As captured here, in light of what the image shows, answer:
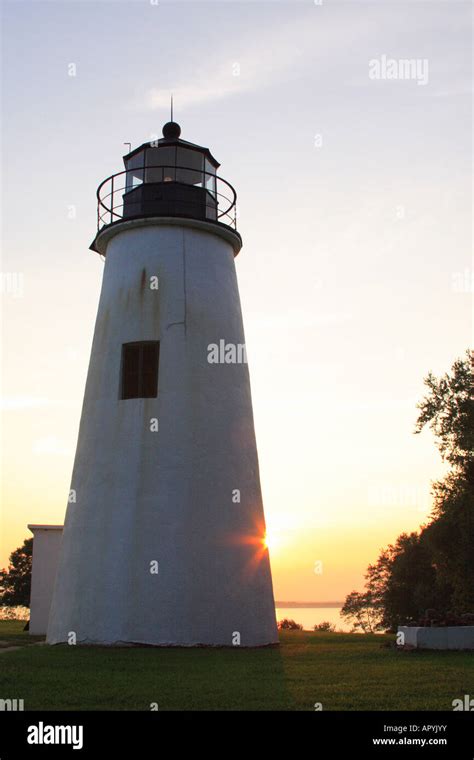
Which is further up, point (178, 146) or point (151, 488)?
point (178, 146)

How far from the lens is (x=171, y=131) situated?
73.5 ft

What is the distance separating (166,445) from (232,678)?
24.4 feet

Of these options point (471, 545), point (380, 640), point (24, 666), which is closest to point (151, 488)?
point (24, 666)

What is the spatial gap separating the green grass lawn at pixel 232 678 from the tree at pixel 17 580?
1066 inches

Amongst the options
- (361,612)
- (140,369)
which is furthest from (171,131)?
(361,612)

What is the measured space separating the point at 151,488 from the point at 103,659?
4581mm

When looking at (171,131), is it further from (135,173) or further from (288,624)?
(288,624)

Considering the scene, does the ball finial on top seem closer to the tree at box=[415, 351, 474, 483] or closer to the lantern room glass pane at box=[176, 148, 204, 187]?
the lantern room glass pane at box=[176, 148, 204, 187]

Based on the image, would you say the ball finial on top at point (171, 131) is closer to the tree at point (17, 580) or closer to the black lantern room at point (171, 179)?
the black lantern room at point (171, 179)

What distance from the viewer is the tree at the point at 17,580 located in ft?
141

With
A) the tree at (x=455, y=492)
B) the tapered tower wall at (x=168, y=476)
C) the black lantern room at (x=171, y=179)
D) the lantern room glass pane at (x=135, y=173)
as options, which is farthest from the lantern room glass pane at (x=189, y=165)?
the tree at (x=455, y=492)

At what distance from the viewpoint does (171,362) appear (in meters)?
19.6

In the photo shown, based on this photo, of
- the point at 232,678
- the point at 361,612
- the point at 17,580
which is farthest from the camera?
the point at 361,612
